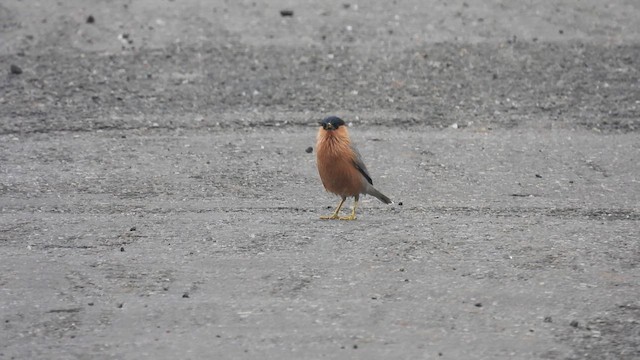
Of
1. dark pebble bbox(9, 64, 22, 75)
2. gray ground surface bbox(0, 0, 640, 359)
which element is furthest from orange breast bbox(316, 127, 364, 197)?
dark pebble bbox(9, 64, 22, 75)

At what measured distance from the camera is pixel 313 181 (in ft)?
30.6

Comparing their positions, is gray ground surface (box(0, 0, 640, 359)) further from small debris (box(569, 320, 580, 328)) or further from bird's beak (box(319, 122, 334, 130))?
bird's beak (box(319, 122, 334, 130))

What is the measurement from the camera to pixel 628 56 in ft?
40.7

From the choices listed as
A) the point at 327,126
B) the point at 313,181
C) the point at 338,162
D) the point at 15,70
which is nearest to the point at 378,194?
the point at 338,162

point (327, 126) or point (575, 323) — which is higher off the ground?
point (327, 126)

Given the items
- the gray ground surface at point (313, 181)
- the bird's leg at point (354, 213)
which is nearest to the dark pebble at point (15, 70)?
the gray ground surface at point (313, 181)

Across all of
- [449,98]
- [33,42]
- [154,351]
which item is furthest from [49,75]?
[154,351]

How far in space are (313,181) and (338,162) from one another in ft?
4.09

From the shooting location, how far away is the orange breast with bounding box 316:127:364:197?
318 inches

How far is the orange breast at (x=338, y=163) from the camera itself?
8.08 metres

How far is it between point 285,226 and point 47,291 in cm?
203

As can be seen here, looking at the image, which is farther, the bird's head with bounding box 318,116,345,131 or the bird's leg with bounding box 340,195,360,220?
the bird's leg with bounding box 340,195,360,220

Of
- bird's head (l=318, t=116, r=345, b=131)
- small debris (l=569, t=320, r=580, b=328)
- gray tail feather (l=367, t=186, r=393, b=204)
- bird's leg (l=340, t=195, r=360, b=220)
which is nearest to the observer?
small debris (l=569, t=320, r=580, b=328)

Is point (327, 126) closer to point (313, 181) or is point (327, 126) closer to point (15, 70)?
point (313, 181)
